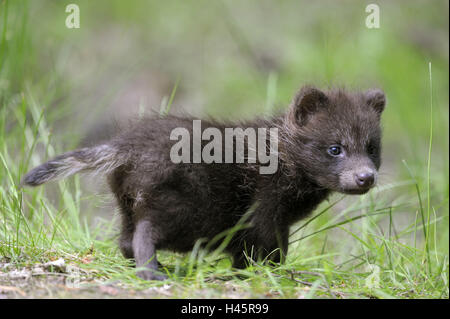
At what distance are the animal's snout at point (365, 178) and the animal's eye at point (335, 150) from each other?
0.26 meters

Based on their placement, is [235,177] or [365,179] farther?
[235,177]

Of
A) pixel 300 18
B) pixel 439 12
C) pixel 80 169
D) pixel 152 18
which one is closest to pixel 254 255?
pixel 80 169

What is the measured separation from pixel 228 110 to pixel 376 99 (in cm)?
743

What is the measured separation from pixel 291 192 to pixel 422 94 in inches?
318

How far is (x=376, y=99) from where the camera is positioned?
17.2ft

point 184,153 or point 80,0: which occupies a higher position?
point 80,0

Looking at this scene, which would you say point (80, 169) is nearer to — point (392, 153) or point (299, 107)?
point (299, 107)

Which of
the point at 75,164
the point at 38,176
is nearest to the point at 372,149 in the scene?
the point at 75,164

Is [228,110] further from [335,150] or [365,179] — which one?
[365,179]

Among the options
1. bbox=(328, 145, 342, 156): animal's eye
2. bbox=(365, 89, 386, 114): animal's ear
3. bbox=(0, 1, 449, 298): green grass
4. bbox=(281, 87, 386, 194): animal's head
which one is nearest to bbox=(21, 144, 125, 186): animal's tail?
bbox=(0, 1, 449, 298): green grass

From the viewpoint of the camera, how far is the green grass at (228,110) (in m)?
4.36

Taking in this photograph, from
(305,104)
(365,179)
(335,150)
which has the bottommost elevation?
(365,179)

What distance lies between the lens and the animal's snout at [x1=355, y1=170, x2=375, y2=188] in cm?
458

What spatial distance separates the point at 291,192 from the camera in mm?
4824
